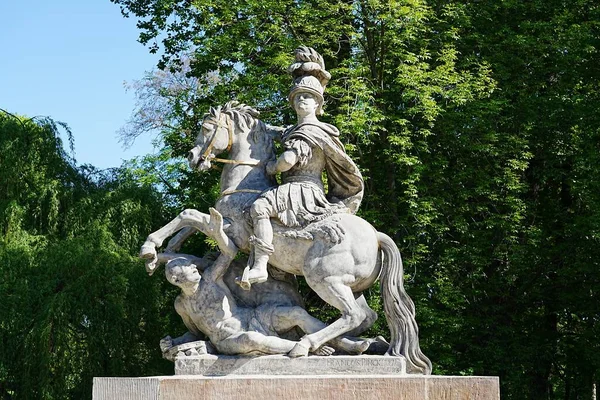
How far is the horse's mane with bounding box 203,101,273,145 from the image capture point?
26.5ft

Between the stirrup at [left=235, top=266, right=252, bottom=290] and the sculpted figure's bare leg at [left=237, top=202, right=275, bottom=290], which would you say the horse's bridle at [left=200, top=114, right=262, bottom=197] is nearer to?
the sculpted figure's bare leg at [left=237, top=202, right=275, bottom=290]

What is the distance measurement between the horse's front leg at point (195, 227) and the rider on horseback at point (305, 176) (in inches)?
9.2

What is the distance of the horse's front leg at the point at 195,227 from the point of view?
7.52 metres

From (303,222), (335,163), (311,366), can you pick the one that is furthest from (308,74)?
(311,366)

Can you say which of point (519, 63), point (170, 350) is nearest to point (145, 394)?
point (170, 350)

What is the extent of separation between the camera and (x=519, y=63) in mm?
16359

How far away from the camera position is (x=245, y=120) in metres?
8.10

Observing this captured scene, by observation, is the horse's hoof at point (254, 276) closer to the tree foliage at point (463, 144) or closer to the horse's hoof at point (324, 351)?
the horse's hoof at point (324, 351)

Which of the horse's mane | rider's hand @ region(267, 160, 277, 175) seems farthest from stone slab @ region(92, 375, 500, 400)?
the horse's mane

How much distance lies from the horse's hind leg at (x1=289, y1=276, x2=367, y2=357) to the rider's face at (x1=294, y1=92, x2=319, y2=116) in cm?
135

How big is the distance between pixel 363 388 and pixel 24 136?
9.61 meters

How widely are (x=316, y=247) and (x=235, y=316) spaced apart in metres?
0.78

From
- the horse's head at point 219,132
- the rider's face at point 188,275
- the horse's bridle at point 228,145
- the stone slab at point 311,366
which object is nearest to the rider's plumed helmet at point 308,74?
the horse's head at point 219,132

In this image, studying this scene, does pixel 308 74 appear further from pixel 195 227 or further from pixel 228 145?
pixel 195 227
